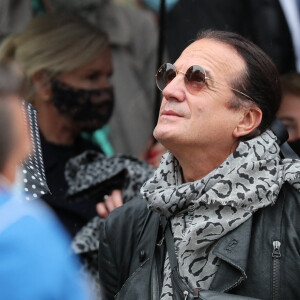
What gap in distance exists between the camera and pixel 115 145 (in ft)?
16.4

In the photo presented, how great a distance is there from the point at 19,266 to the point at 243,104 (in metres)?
1.24

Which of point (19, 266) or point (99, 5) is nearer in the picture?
point (19, 266)

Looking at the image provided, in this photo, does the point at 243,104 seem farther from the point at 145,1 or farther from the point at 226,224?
the point at 145,1

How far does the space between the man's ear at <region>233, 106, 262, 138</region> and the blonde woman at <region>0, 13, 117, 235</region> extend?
138cm

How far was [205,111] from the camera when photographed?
9.00 feet

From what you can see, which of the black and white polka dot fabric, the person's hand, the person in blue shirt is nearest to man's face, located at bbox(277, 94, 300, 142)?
the person's hand

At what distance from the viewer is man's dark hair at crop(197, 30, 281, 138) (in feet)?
9.04

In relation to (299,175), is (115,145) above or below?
below

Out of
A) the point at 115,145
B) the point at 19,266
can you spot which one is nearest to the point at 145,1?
the point at 115,145

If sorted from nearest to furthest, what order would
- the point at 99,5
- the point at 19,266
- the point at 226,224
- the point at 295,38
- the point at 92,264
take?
1. the point at 19,266
2. the point at 226,224
3. the point at 92,264
4. the point at 295,38
5. the point at 99,5

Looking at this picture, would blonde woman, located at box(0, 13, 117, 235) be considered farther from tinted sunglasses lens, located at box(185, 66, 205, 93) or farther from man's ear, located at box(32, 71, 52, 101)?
tinted sunglasses lens, located at box(185, 66, 205, 93)

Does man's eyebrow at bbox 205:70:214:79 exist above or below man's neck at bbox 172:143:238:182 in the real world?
above

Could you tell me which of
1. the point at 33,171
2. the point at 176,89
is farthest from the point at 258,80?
the point at 33,171

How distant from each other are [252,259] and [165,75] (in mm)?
731
